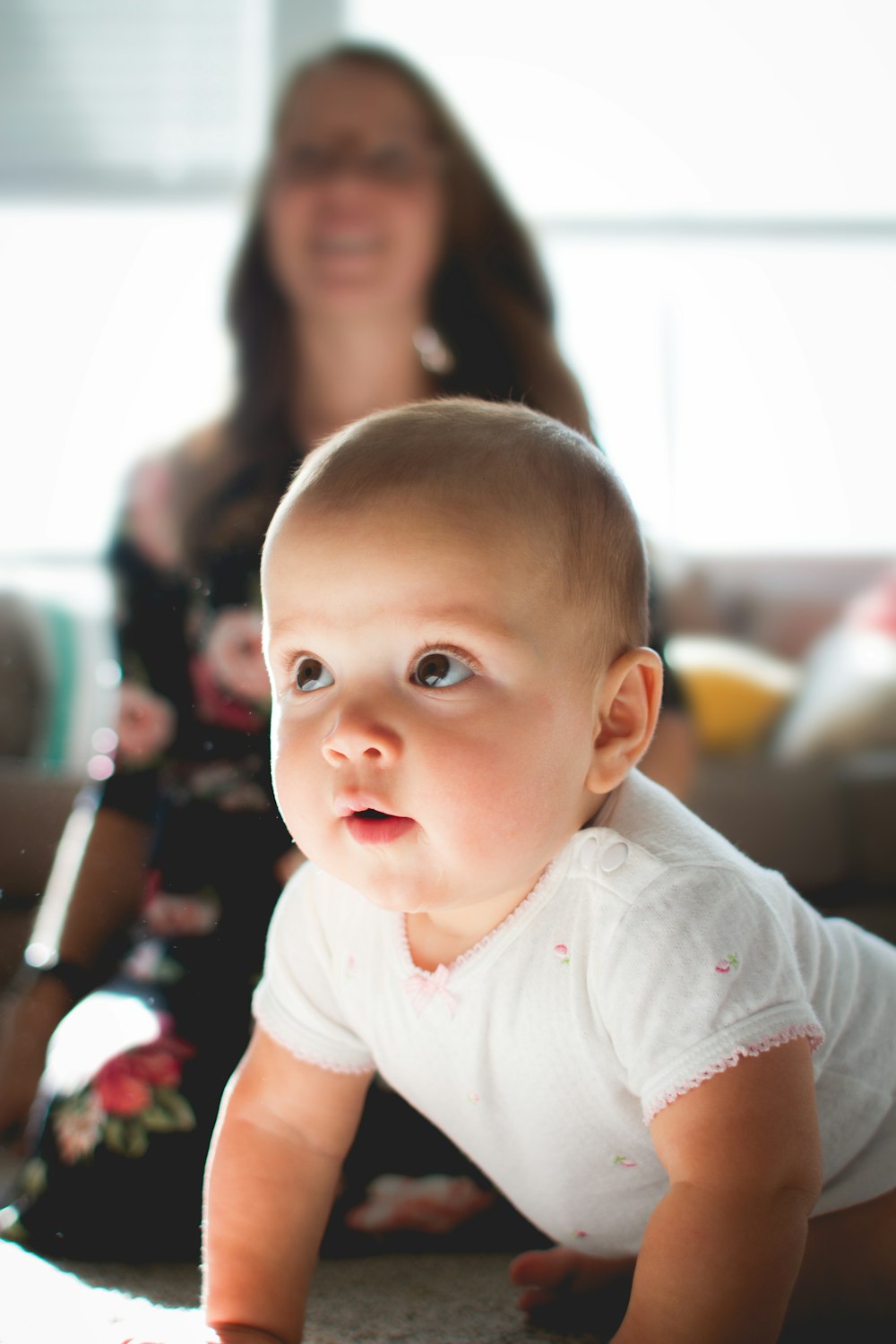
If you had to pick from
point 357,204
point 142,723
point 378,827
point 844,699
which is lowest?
point 844,699

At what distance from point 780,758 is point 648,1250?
38 centimetres

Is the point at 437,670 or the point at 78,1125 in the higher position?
the point at 437,670

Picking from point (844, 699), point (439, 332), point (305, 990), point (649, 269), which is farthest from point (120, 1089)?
point (844, 699)

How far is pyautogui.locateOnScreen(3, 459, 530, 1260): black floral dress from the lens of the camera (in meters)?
0.39

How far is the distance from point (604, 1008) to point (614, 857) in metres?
0.05

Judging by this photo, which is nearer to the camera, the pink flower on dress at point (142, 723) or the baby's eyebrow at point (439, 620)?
the baby's eyebrow at point (439, 620)

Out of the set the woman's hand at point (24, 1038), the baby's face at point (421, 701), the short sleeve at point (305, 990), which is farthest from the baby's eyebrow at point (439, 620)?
the woman's hand at point (24, 1038)

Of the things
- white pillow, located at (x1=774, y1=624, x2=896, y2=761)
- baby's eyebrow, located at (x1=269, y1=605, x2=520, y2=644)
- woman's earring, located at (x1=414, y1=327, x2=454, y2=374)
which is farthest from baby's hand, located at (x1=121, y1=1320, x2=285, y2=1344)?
white pillow, located at (x1=774, y1=624, x2=896, y2=761)

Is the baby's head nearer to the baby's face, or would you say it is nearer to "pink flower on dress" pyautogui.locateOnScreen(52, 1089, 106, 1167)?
the baby's face

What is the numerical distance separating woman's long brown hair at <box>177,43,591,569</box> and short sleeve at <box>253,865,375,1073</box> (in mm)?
129

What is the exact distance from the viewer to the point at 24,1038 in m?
0.42

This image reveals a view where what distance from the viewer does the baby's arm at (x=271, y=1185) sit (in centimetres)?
35

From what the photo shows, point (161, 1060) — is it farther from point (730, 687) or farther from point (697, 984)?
point (730, 687)

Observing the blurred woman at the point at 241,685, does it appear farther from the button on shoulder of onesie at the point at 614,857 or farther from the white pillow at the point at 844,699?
the white pillow at the point at 844,699
